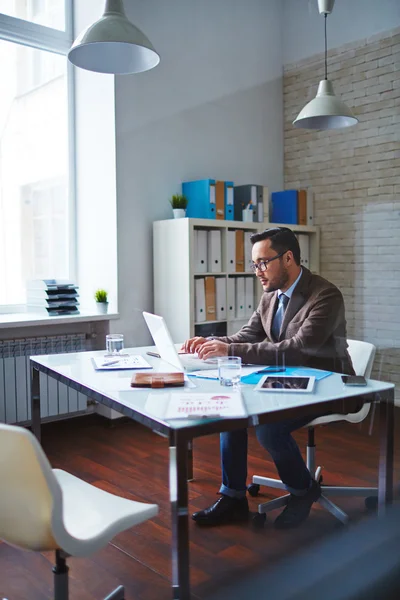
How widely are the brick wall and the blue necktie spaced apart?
0.63 ft

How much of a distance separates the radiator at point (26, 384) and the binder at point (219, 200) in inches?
44.9

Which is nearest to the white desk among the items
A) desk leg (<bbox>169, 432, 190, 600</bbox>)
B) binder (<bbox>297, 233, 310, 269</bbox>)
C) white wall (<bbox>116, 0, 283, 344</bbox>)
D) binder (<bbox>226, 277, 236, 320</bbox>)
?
desk leg (<bbox>169, 432, 190, 600</bbox>)

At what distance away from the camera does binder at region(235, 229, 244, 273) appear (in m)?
3.25

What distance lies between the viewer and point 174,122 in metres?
3.54

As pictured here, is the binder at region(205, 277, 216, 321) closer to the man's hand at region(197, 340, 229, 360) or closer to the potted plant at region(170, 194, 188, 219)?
the potted plant at region(170, 194, 188, 219)

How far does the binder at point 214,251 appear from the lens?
3221 millimetres

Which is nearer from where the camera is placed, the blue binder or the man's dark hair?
the man's dark hair

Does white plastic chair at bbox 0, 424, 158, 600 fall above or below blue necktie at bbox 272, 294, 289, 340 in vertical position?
below

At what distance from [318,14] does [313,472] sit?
5.59ft

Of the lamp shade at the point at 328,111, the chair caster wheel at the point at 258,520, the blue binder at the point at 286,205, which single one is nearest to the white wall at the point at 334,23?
the lamp shade at the point at 328,111

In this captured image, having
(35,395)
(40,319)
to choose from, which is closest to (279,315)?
(35,395)

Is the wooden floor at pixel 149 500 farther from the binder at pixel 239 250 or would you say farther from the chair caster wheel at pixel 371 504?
the binder at pixel 239 250

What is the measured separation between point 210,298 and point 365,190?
1.48m

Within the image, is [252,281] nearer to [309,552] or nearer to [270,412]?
[270,412]
